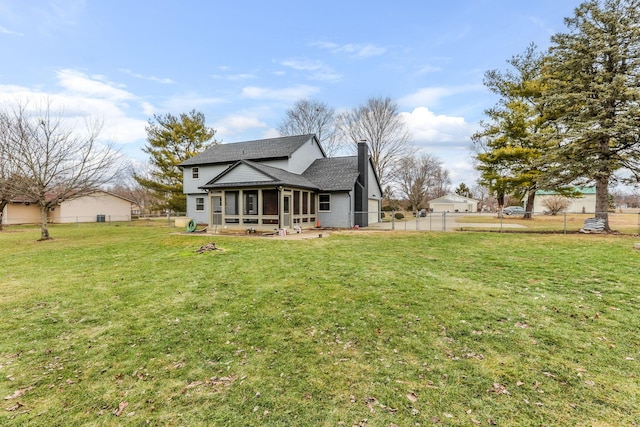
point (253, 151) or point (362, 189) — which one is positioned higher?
point (253, 151)

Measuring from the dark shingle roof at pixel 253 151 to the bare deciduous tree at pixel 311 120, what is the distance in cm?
1110

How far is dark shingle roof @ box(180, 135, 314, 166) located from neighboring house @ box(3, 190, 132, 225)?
1510 cm

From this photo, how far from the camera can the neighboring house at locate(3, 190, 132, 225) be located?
2995cm

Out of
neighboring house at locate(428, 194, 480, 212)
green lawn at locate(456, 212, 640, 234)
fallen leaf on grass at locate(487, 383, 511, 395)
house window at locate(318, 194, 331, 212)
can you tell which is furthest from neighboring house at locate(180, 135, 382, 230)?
neighboring house at locate(428, 194, 480, 212)

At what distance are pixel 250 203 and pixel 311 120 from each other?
1904 cm

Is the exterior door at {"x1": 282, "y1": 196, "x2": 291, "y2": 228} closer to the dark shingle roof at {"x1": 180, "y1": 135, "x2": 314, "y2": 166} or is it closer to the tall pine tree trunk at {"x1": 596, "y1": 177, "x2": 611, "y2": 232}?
the dark shingle roof at {"x1": 180, "y1": 135, "x2": 314, "y2": 166}

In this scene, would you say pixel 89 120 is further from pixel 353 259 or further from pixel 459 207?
pixel 459 207

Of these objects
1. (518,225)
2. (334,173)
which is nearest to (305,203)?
(334,173)

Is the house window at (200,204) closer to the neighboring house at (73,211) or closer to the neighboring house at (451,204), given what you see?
the neighboring house at (73,211)

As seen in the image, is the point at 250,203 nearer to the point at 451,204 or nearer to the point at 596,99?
the point at 596,99

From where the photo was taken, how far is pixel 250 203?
56.9 feet

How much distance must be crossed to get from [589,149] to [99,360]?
19.4 m

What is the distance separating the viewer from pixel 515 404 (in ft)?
8.80

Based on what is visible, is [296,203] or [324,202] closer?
[296,203]
